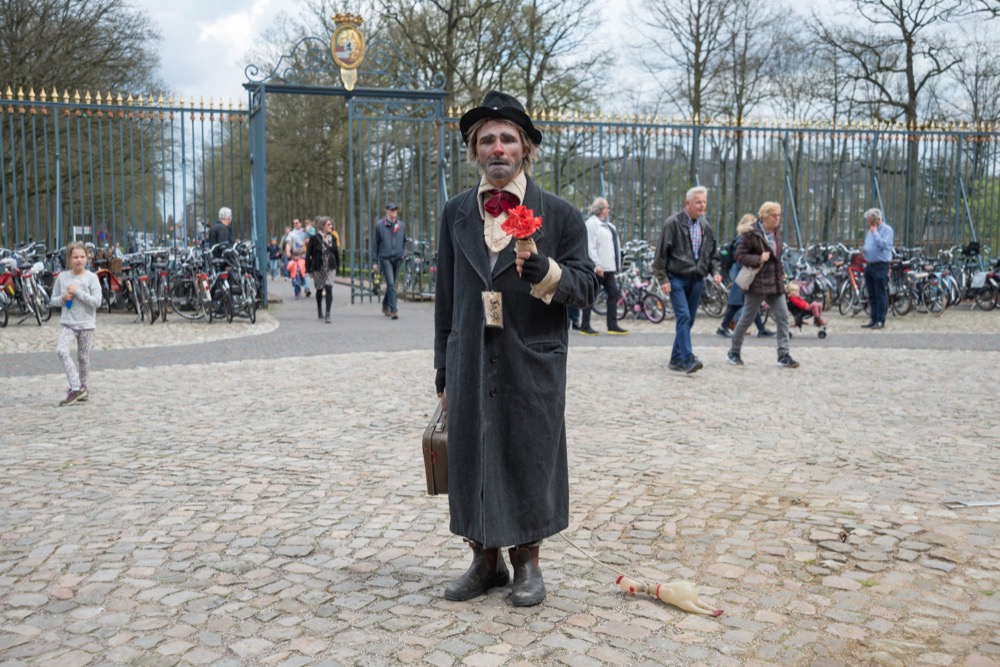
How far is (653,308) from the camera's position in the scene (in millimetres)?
16609

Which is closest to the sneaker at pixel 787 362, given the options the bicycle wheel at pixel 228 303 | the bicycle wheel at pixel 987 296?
the bicycle wheel at pixel 228 303

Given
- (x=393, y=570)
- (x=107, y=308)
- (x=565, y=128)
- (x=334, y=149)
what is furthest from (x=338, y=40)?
(x=393, y=570)

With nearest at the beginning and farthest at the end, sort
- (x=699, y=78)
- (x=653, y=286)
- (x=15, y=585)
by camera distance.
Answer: (x=15, y=585)
(x=653, y=286)
(x=699, y=78)

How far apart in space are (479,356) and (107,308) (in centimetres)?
1529

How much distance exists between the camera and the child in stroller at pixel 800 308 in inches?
480

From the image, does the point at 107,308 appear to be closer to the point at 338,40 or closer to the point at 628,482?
the point at 338,40

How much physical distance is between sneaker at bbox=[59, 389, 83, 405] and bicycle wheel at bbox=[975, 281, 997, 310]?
55.1 ft

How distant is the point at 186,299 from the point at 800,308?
9.35m

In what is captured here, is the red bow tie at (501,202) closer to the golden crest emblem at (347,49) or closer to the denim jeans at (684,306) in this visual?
the denim jeans at (684,306)

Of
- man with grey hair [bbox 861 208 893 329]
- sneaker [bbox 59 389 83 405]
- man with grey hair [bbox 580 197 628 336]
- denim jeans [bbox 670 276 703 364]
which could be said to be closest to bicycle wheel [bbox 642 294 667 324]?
man with grey hair [bbox 580 197 628 336]

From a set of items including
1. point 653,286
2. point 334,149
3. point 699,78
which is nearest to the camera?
point 653,286

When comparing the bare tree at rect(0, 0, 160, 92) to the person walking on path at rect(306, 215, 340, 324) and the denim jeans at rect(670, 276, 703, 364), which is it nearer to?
the person walking on path at rect(306, 215, 340, 324)

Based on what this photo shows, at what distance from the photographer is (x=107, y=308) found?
57.2 ft

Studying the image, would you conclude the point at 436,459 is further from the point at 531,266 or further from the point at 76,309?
the point at 76,309
